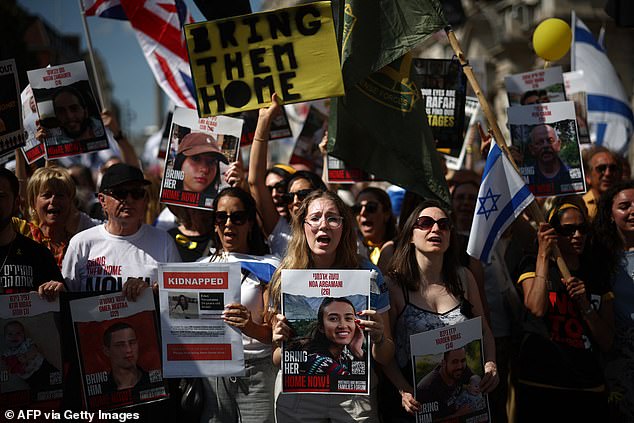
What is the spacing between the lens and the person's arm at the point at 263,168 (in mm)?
5227

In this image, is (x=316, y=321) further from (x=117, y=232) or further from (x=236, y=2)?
(x=236, y=2)

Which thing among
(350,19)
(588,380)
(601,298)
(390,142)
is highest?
(350,19)

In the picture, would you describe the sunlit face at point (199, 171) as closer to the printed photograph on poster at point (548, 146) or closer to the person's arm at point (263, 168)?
the person's arm at point (263, 168)

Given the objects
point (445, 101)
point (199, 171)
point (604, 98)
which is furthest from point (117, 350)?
point (604, 98)

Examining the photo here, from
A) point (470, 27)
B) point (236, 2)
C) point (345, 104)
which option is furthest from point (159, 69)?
point (470, 27)

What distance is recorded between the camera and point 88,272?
4.72 meters

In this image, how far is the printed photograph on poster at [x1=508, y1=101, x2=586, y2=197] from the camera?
5.67 m

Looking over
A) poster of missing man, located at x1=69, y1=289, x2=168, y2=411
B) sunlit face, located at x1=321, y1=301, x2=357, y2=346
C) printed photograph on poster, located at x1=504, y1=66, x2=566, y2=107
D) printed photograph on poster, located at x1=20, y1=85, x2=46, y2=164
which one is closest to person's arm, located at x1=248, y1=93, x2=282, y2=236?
poster of missing man, located at x1=69, y1=289, x2=168, y2=411

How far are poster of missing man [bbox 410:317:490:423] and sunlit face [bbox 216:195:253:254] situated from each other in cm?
127

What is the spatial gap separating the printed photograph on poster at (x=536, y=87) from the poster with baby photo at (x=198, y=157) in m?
2.38

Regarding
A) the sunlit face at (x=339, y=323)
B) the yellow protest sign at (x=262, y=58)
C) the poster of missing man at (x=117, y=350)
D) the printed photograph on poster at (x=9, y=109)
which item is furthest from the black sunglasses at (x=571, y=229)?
the printed photograph on poster at (x=9, y=109)

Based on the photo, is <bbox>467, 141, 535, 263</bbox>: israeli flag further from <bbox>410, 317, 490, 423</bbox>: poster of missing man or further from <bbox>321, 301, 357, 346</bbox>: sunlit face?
<bbox>321, 301, 357, 346</bbox>: sunlit face

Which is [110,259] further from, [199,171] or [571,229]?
[571,229]

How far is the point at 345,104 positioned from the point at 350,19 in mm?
597
